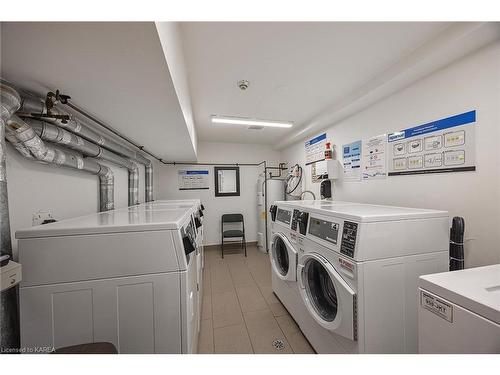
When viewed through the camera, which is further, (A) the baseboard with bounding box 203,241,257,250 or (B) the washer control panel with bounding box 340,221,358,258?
(A) the baseboard with bounding box 203,241,257,250

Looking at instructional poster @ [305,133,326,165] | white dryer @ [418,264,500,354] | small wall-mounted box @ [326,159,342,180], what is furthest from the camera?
instructional poster @ [305,133,326,165]

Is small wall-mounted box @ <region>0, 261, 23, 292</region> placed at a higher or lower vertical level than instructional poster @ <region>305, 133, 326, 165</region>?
lower

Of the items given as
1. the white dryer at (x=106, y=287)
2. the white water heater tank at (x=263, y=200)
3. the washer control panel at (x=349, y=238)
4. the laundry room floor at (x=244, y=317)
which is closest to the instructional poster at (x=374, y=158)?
the washer control panel at (x=349, y=238)

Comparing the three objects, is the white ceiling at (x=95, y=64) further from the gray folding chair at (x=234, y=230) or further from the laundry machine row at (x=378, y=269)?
the gray folding chair at (x=234, y=230)

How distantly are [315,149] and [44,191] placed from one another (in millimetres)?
3054

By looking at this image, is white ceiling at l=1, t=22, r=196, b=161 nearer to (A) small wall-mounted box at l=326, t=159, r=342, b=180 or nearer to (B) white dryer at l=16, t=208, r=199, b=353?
(B) white dryer at l=16, t=208, r=199, b=353

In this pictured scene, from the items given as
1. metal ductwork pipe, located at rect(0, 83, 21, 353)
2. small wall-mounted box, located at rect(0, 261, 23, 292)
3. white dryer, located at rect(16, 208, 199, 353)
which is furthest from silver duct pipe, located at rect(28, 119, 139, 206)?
small wall-mounted box, located at rect(0, 261, 23, 292)

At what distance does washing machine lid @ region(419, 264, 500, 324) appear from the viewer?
0.61 meters

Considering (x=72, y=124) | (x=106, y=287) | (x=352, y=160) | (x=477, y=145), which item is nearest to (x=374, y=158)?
(x=352, y=160)

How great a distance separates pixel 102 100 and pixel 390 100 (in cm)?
235

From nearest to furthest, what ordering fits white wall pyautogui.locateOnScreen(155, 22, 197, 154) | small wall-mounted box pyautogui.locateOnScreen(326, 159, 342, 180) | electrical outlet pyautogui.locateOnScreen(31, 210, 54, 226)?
white wall pyautogui.locateOnScreen(155, 22, 197, 154) < electrical outlet pyautogui.locateOnScreen(31, 210, 54, 226) < small wall-mounted box pyautogui.locateOnScreen(326, 159, 342, 180)

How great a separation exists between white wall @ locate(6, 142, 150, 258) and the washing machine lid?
1.90 m
